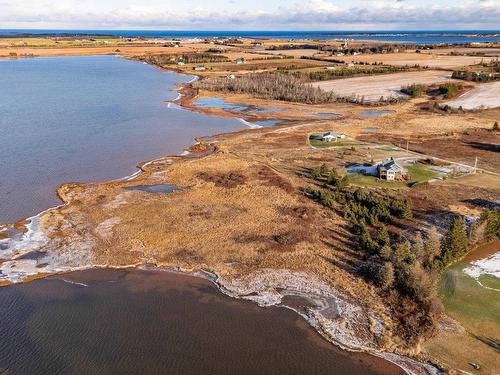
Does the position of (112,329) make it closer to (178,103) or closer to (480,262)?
(480,262)

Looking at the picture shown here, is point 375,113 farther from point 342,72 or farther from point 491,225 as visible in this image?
point 491,225

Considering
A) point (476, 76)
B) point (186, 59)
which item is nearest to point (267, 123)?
point (476, 76)

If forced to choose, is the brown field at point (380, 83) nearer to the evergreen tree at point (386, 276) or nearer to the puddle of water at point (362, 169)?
the puddle of water at point (362, 169)

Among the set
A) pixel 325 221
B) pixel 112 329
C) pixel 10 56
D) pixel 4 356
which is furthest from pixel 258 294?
pixel 10 56

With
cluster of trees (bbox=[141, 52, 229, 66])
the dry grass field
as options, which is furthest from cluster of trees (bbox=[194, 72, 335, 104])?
cluster of trees (bbox=[141, 52, 229, 66])

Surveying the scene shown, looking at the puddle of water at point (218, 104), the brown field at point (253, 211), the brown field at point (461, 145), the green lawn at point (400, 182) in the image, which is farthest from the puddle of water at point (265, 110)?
the green lawn at point (400, 182)

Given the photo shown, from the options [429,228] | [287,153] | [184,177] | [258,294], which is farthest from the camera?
[287,153]
